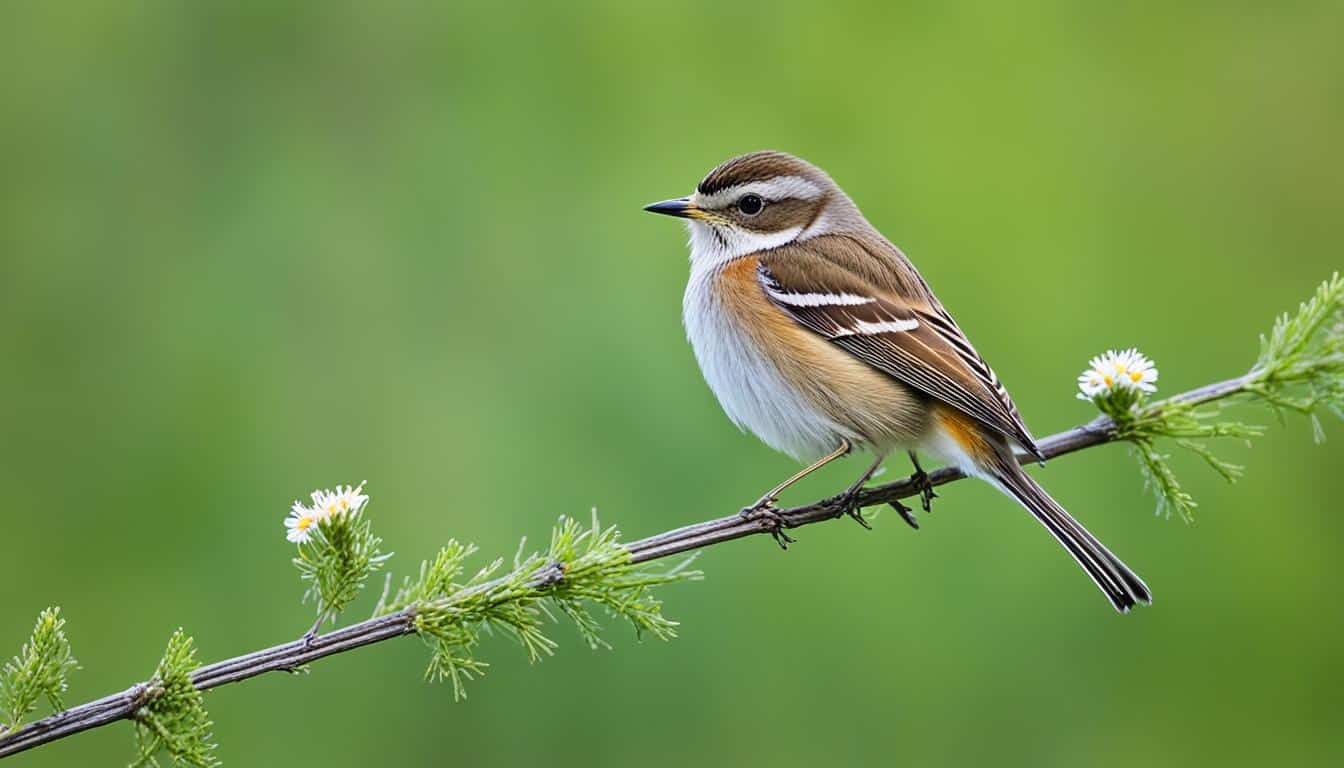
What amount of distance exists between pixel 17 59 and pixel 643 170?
371 cm

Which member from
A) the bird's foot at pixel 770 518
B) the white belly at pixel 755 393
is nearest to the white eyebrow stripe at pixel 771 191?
the white belly at pixel 755 393

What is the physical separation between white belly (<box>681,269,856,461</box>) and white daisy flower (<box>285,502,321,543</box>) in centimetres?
213

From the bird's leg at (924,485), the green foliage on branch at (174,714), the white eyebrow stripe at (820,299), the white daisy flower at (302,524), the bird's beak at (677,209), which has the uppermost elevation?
the bird's beak at (677,209)

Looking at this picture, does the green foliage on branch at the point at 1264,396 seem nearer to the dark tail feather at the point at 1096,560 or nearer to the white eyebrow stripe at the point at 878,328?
the dark tail feather at the point at 1096,560

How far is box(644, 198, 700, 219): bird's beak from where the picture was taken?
520 centimetres

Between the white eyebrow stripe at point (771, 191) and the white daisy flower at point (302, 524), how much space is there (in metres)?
2.84

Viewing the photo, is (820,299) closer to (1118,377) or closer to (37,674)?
(1118,377)

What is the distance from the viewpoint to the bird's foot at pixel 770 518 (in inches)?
137

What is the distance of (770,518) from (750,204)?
2.11m

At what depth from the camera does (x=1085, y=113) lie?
25.1 feet

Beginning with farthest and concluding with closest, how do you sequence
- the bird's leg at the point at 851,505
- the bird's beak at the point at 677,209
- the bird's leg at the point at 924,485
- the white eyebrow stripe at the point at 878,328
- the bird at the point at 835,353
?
1. the bird's beak at the point at 677,209
2. the white eyebrow stripe at the point at 878,328
3. the bird at the point at 835,353
4. the bird's leg at the point at 924,485
5. the bird's leg at the point at 851,505

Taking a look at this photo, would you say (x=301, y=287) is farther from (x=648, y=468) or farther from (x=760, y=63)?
(x=760, y=63)

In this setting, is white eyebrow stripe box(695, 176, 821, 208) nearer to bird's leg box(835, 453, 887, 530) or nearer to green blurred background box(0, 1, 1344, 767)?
green blurred background box(0, 1, 1344, 767)

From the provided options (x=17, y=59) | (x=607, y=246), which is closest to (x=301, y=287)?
(x=607, y=246)
